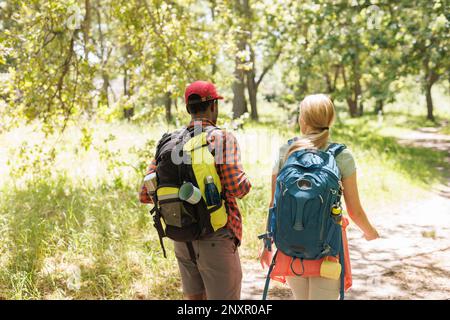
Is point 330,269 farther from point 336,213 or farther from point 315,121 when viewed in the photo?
point 315,121

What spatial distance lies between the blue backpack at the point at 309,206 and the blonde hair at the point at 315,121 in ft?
0.21

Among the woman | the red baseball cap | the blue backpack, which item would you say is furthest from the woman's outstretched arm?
the red baseball cap

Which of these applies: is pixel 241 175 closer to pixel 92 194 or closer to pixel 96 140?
pixel 92 194

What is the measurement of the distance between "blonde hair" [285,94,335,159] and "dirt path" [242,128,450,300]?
2.50m

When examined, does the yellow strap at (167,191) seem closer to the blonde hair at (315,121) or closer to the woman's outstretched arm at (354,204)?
the blonde hair at (315,121)

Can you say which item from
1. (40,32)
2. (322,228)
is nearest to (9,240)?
(40,32)

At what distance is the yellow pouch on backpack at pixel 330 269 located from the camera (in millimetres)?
2645

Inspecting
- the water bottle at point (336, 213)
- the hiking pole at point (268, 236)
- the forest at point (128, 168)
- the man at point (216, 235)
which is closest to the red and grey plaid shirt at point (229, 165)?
the man at point (216, 235)

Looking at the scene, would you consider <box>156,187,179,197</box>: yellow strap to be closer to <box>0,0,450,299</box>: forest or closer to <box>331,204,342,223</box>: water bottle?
<box>331,204,342,223</box>: water bottle

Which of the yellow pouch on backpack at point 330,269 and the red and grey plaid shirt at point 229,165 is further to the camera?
the red and grey plaid shirt at point 229,165

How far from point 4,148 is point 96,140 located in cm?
205

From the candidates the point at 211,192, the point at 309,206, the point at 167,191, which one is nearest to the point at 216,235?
the point at 211,192

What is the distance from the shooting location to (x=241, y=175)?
9.32 feet

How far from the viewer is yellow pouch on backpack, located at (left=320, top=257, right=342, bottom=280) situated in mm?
2645
